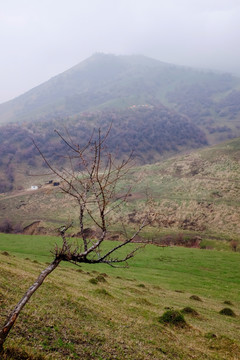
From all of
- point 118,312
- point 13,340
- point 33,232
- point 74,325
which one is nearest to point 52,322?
point 74,325

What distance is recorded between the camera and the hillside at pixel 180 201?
6781 centimetres

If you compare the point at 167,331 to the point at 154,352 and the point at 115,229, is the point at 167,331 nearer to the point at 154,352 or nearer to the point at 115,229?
the point at 154,352

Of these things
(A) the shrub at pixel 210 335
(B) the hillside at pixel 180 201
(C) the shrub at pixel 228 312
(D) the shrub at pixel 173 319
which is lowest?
(B) the hillside at pixel 180 201

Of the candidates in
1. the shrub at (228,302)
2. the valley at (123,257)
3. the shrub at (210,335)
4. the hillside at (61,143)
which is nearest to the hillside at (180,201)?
the valley at (123,257)

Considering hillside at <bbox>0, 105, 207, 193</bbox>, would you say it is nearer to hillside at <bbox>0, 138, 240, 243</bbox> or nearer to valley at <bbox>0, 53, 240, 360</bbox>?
valley at <bbox>0, 53, 240, 360</bbox>

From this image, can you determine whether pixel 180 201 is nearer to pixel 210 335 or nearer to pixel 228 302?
pixel 228 302

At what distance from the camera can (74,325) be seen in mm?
11992

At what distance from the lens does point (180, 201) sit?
82.1m

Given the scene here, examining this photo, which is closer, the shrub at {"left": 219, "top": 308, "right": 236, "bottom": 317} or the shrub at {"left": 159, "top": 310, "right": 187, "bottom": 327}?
the shrub at {"left": 159, "top": 310, "right": 187, "bottom": 327}

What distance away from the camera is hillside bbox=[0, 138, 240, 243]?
67812 mm

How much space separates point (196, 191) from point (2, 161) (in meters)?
101

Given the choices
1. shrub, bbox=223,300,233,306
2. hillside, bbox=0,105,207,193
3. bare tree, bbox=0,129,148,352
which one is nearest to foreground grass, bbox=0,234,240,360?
shrub, bbox=223,300,233,306

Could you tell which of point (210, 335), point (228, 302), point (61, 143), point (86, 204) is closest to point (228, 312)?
point (228, 302)

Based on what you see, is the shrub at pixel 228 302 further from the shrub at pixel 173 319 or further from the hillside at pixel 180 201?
the hillside at pixel 180 201
